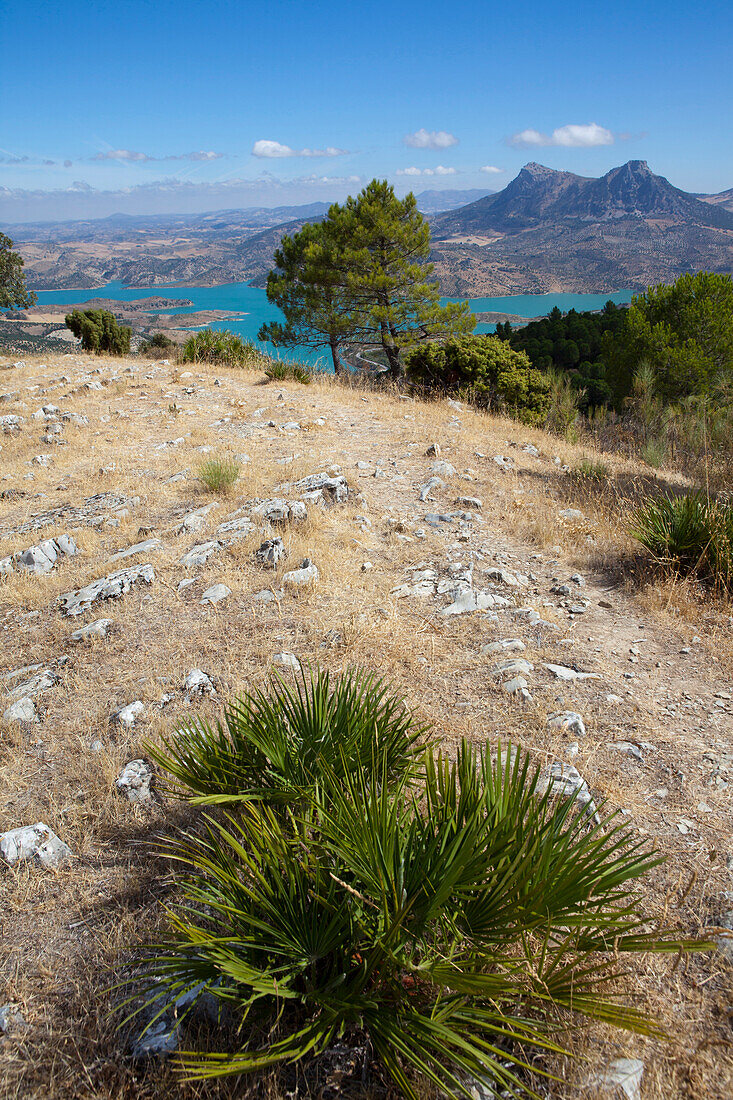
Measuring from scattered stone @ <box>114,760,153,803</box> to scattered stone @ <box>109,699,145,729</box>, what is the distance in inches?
15.6

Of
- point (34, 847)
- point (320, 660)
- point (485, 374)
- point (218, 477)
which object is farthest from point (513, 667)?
point (485, 374)

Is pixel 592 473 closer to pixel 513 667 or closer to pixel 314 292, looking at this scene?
pixel 513 667

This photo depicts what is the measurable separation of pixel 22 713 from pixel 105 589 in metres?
1.50

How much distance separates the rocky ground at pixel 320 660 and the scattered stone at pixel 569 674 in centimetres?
2

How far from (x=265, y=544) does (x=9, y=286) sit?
29.0 meters

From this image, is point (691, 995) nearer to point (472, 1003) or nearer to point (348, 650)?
point (472, 1003)

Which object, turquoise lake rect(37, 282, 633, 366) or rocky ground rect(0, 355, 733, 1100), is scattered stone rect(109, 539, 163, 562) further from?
turquoise lake rect(37, 282, 633, 366)

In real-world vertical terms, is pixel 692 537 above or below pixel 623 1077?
above

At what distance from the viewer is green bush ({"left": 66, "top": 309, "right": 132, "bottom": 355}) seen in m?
18.8

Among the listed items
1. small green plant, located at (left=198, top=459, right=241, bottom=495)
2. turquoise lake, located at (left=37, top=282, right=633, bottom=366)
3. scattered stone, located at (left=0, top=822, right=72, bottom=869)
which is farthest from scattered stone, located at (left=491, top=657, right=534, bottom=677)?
turquoise lake, located at (left=37, top=282, right=633, bottom=366)

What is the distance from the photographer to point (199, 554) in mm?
5336

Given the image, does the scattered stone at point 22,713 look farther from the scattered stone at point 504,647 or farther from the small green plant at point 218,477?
the small green plant at point 218,477

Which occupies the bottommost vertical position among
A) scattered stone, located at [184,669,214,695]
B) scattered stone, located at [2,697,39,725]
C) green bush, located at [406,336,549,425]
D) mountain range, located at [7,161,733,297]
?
scattered stone, located at [2,697,39,725]

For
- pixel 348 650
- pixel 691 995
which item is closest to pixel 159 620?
pixel 348 650
